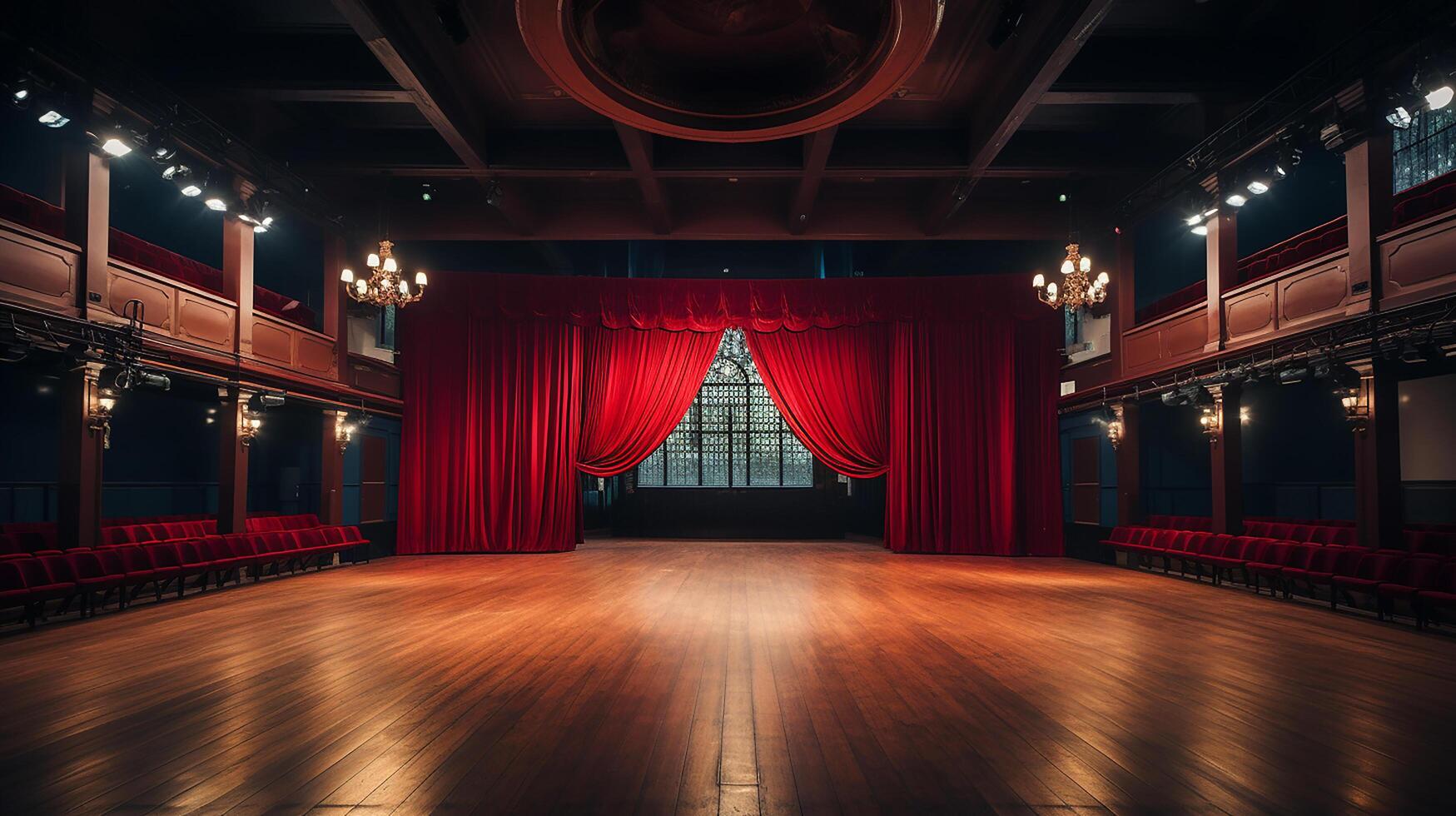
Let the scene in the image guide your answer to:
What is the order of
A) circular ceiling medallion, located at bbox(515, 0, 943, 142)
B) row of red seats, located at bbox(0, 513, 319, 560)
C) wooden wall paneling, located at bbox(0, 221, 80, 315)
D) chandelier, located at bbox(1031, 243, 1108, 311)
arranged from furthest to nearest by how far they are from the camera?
chandelier, located at bbox(1031, 243, 1108, 311) → row of red seats, located at bbox(0, 513, 319, 560) → wooden wall paneling, located at bbox(0, 221, 80, 315) → circular ceiling medallion, located at bbox(515, 0, 943, 142)

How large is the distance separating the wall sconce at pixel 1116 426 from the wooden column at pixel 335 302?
38.1ft

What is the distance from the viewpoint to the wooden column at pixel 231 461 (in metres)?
9.20

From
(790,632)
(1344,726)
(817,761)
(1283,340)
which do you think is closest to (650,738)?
(817,761)

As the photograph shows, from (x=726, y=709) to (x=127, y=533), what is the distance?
Answer: 7.95m

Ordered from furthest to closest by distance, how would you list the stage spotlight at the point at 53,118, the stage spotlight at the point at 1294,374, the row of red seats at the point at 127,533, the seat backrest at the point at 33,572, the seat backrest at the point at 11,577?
the stage spotlight at the point at 1294,374
the row of red seats at the point at 127,533
the stage spotlight at the point at 53,118
the seat backrest at the point at 33,572
the seat backrest at the point at 11,577

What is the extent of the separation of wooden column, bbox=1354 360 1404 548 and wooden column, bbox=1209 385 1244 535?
Answer: 192 cm

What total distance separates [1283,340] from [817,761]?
780 centimetres

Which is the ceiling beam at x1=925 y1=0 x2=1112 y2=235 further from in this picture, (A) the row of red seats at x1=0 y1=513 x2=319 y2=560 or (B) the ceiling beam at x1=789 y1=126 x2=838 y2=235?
(A) the row of red seats at x1=0 y1=513 x2=319 y2=560

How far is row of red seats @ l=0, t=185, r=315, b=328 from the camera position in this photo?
24.0 feet

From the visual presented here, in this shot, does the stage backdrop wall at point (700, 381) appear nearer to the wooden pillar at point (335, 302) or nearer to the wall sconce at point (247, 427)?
the wooden pillar at point (335, 302)

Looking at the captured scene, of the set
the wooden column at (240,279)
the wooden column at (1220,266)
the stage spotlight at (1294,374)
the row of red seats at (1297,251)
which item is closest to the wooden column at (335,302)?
the wooden column at (240,279)

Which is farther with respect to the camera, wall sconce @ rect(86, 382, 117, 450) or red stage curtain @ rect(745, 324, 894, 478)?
red stage curtain @ rect(745, 324, 894, 478)

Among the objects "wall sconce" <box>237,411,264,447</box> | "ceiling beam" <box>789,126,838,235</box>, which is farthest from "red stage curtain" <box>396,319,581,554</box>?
"ceiling beam" <box>789,126,838,235</box>

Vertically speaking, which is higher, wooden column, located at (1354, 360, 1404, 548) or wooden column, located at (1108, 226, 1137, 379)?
wooden column, located at (1108, 226, 1137, 379)
